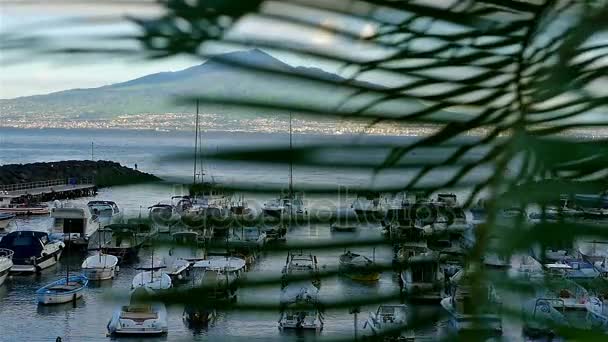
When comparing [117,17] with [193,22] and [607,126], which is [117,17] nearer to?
[193,22]

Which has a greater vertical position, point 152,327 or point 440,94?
point 440,94

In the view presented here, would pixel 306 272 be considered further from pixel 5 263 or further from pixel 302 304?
pixel 5 263

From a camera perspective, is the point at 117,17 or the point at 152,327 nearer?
the point at 117,17

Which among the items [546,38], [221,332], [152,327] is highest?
[546,38]

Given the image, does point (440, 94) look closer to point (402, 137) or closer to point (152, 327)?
point (402, 137)

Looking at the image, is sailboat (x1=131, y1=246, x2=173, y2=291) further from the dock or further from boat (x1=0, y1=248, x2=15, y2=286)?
the dock

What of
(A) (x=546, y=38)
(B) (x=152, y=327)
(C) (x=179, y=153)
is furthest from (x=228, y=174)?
(B) (x=152, y=327)

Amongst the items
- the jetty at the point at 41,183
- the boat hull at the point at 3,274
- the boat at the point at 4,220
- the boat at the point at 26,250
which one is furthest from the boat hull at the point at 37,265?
the jetty at the point at 41,183

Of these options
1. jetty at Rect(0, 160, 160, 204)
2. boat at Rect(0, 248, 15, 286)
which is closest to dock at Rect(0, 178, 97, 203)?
jetty at Rect(0, 160, 160, 204)
